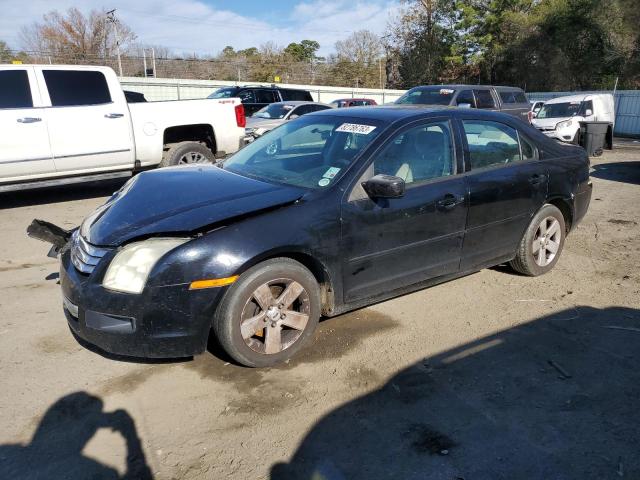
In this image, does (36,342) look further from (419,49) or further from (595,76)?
(419,49)

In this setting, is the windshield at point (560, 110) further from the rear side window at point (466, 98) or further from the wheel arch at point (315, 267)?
the wheel arch at point (315, 267)

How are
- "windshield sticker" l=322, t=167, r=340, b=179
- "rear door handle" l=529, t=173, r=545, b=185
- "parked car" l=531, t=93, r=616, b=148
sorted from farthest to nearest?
"parked car" l=531, t=93, r=616, b=148, "rear door handle" l=529, t=173, r=545, b=185, "windshield sticker" l=322, t=167, r=340, b=179

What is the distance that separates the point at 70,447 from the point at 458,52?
45.8 metres

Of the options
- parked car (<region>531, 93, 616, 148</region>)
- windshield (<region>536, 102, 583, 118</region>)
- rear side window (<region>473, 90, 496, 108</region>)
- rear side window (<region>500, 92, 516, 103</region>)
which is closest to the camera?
rear side window (<region>473, 90, 496, 108</region>)

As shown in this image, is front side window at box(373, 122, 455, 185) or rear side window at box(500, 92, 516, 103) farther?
rear side window at box(500, 92, 516, 103)

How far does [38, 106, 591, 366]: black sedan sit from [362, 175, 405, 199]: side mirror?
0.04ft

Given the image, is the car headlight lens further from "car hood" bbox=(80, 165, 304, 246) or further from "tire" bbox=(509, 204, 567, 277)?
"tire" bbox=(509, 204, 567, 277)

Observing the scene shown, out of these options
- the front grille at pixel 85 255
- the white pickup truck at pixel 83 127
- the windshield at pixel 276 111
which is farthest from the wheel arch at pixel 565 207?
Result: the windshield at pixel 276 111

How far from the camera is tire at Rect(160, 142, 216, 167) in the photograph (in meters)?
8.17

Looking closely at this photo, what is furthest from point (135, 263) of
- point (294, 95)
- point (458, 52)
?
point (458, 52)

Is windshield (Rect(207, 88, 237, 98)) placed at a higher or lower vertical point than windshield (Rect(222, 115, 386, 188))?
higher

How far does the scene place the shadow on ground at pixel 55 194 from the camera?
Result: 805 cm

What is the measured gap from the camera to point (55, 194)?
8.70m

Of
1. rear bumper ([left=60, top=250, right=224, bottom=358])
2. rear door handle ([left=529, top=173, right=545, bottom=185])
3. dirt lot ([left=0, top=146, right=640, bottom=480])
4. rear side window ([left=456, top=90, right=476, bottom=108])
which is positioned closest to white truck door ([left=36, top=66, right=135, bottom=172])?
dirt lot ([left=0, top=146, right=640, bottom=480])
